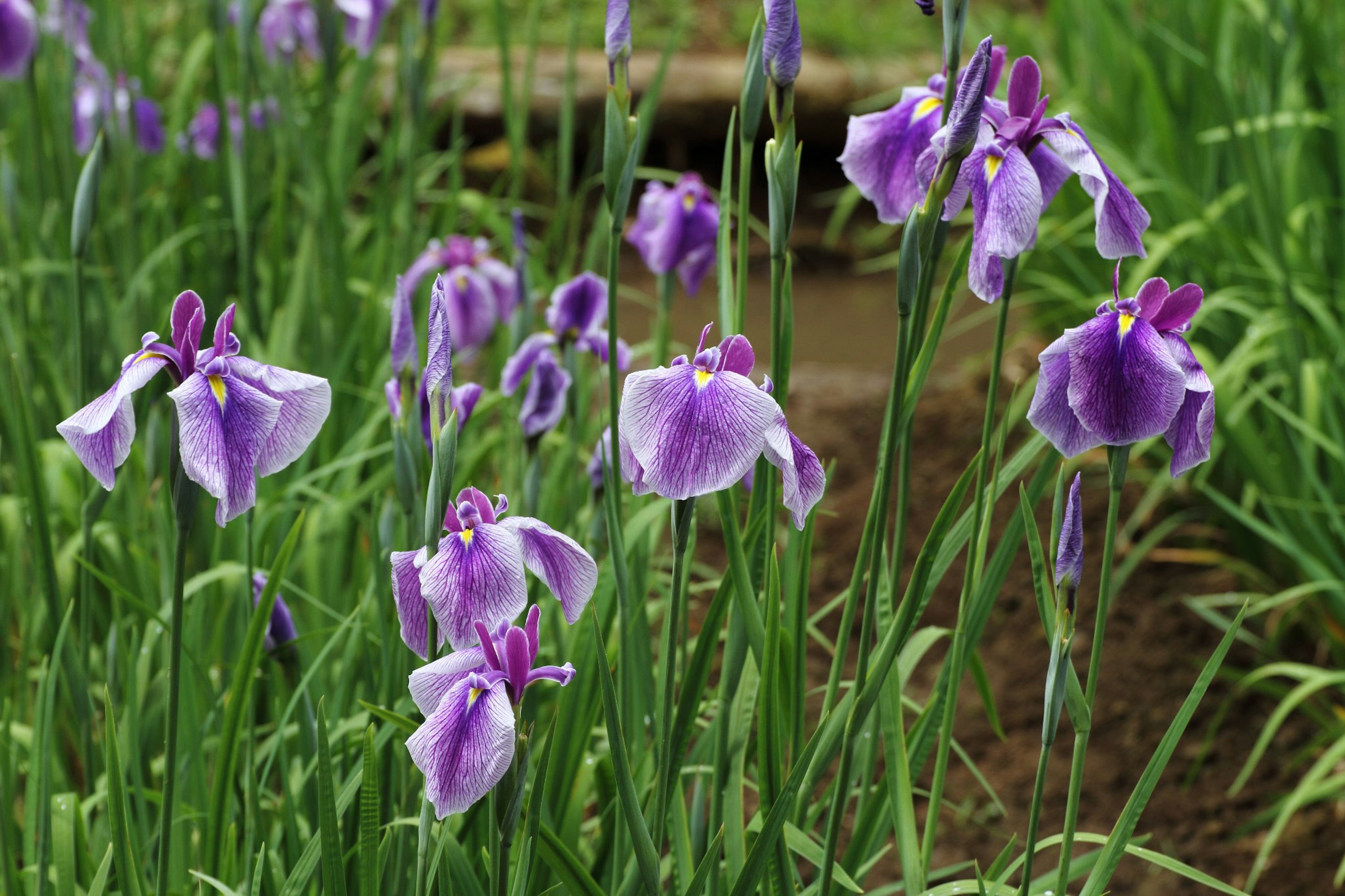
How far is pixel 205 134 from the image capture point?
114 inches

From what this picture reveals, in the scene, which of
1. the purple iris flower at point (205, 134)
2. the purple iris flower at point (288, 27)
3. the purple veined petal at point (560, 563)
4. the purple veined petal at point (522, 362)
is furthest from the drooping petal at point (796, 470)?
the purple iris flower at point (205, 134)

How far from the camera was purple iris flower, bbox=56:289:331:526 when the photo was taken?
84cm

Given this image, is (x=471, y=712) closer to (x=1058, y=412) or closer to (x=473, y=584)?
(x=473, y=584)

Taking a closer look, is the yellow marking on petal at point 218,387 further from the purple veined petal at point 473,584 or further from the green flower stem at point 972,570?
the green flower stem at point 972,570

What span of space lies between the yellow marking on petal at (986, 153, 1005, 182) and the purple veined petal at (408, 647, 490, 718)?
55 centimetres

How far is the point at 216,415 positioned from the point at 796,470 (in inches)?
16.8

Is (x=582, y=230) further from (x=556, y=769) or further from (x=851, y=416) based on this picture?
(x=556, y=769)

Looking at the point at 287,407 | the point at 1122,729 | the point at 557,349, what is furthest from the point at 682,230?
the point at 1122,729

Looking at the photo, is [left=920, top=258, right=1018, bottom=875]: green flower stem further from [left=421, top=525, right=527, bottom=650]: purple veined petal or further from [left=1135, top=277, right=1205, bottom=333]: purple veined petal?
[left=421, top=525, right=527, bottom=650]: purple veined petal

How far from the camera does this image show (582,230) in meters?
5.74

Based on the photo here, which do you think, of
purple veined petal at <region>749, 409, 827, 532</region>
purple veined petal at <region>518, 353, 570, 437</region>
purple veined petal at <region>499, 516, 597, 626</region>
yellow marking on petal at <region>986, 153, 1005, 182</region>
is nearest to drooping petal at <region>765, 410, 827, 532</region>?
purple veined petal at <region>749, 409, 827, 532</region>

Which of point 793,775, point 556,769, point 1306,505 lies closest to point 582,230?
point 1306,505

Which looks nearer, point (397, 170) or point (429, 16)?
point (429, 16)

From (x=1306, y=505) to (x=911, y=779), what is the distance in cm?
130
